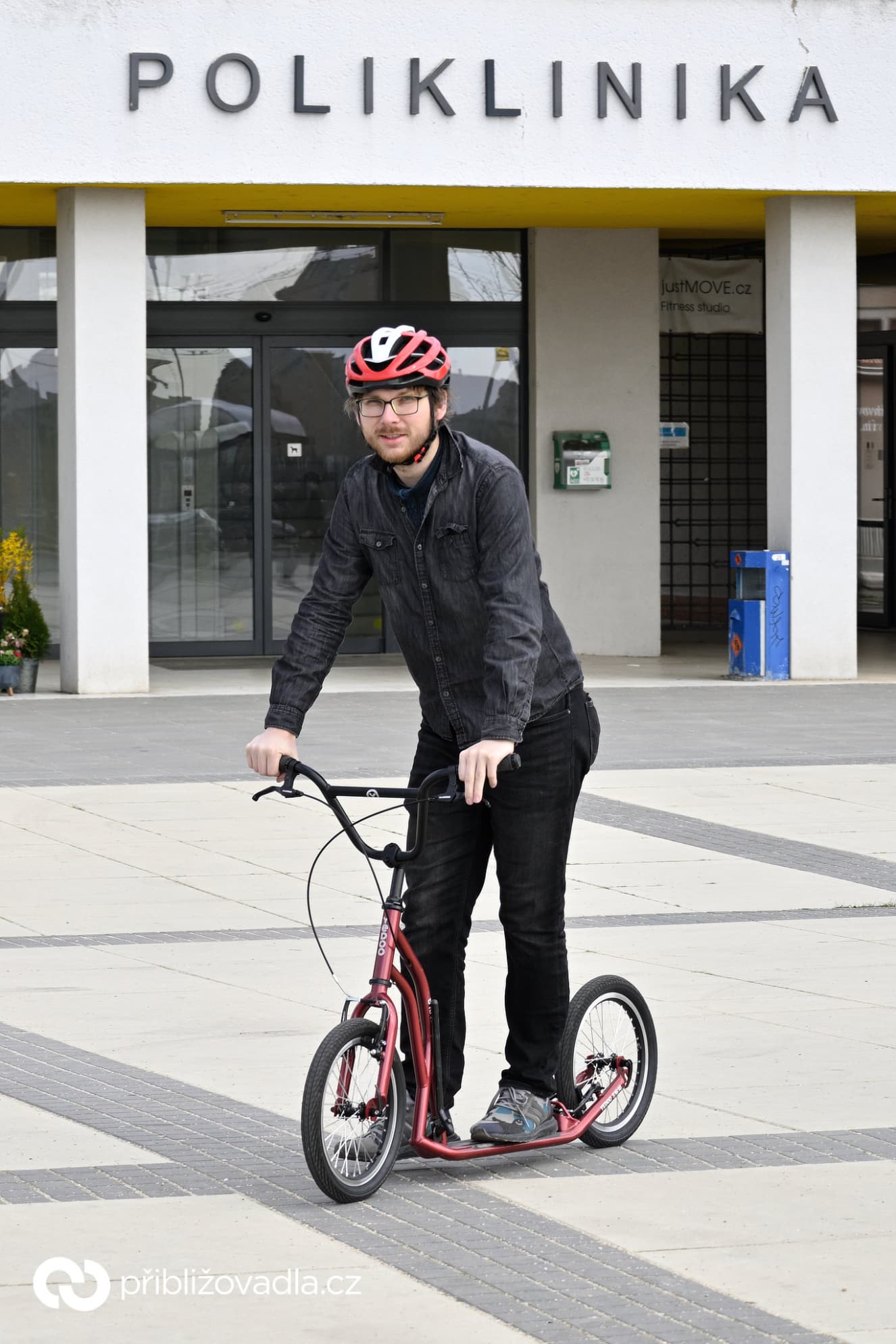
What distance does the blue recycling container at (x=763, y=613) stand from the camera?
16422 mm

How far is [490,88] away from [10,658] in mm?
4999

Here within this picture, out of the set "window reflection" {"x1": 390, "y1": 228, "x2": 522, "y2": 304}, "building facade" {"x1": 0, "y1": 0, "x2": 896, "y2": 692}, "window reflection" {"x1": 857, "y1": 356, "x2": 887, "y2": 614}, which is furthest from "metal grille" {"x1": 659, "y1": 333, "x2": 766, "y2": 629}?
"window reflection" {"x1": 390, "y1": 228, "x2": 522, "y2": 304}

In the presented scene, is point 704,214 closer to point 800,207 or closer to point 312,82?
point 800,207

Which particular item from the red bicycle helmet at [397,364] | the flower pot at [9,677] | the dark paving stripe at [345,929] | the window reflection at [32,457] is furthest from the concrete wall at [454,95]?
the red bicycle helmet at [397,364]

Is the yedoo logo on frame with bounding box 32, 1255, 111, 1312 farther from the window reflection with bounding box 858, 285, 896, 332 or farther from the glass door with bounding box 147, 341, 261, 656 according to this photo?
the window reflection with bounding box 858, 285, 896, 332

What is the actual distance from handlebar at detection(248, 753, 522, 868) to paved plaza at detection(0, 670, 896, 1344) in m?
0.70

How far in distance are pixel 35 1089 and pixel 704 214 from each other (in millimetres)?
13024

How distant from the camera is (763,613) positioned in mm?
16484

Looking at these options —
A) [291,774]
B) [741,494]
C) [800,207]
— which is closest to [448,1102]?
[291,774]

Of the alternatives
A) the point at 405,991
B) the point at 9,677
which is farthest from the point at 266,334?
the point at 405,991

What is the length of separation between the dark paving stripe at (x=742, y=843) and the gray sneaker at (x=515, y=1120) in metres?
3.73

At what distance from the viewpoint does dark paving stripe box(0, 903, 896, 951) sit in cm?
743

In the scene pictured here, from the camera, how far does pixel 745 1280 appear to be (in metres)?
4.12

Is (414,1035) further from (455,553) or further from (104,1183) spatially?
(455,553)
